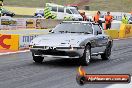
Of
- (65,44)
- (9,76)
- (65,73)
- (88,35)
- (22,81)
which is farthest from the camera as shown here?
(88,35)

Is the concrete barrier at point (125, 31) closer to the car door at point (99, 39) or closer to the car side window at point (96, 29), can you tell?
the car door at point (99, 39)

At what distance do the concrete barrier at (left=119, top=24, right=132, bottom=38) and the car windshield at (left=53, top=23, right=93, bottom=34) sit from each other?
62.9 feet

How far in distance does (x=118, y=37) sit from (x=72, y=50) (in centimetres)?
2049

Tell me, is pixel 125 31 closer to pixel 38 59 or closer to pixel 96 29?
pixel 96 29

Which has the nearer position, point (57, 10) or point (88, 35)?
point (88, 35)

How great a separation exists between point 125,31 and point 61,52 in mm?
22435

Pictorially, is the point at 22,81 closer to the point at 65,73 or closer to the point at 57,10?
the point at 65,73

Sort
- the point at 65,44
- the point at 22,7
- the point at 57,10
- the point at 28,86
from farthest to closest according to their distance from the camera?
the point at 22,7 → the point at 57,10 → the point at 65,44 → the point at 28,86

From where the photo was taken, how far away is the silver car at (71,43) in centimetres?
1143

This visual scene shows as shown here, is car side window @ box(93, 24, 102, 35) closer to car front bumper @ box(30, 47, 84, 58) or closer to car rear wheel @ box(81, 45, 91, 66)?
car rear wheel @ box(81, 45, 91, 66)

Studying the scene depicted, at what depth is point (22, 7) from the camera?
61.5 metres

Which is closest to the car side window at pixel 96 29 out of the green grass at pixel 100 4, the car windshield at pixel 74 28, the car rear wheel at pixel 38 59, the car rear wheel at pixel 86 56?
the car windshield at pixel 74 28

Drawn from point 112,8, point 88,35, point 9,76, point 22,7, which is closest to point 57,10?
point 22,7

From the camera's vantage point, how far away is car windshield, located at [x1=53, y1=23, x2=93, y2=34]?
12867mm
